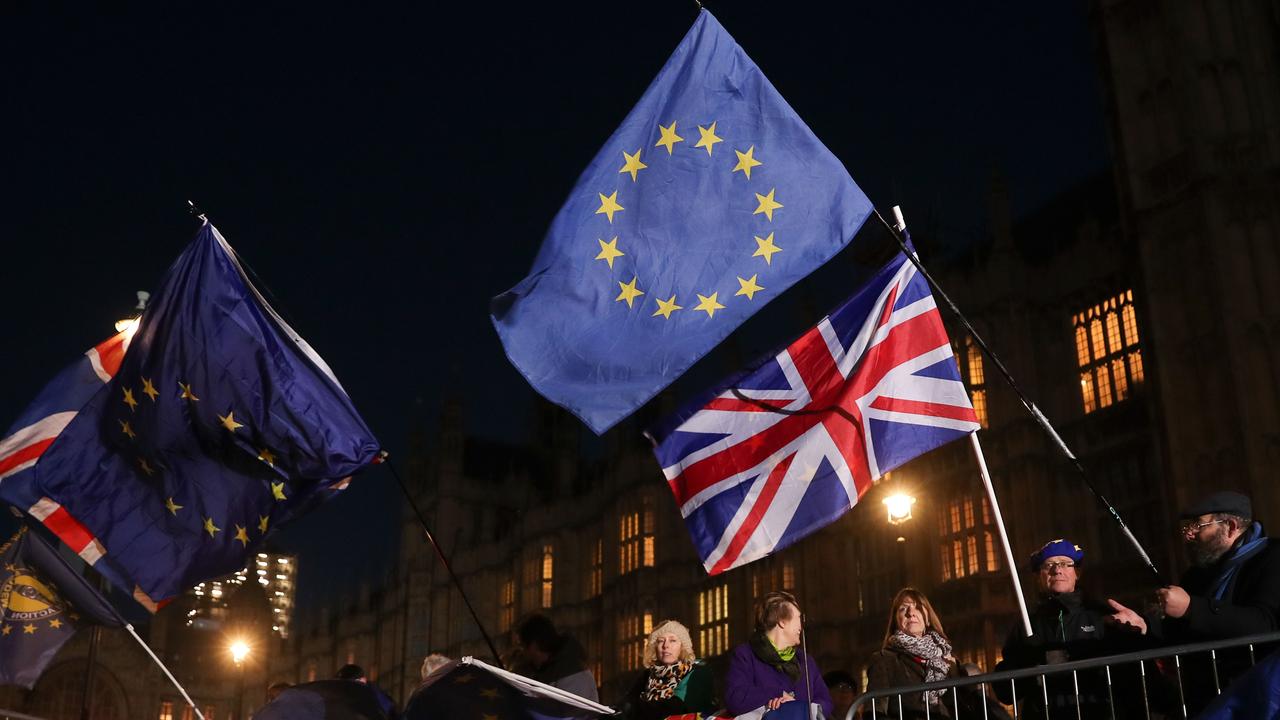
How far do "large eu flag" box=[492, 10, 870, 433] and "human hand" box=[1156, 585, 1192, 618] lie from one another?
2835 mm

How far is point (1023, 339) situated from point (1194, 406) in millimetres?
6204

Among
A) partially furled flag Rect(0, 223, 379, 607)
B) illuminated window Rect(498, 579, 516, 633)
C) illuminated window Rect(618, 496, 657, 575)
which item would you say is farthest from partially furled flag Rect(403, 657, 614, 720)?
illuminated window Rect(498, 579, 516, 633)

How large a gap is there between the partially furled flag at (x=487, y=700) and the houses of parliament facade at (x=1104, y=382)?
887 cm

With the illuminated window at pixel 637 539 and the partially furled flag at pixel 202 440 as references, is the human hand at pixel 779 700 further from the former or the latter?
the illuminated window at pixel 637 539

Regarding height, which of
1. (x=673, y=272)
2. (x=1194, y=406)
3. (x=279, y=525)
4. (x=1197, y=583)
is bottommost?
(x=1197, y=583)

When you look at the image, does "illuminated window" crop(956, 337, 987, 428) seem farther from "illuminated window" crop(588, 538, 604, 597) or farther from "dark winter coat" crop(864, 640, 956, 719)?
"dark winter coat" crop(864, 640, 956, 719)

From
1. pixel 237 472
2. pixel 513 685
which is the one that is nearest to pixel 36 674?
pixel 237 472

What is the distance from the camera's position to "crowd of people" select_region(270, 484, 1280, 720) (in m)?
5.70

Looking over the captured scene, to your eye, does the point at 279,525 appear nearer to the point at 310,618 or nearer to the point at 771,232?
the point at 771,232

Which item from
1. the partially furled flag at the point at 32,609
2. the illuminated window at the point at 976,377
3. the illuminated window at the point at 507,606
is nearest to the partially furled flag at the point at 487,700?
the partially furled flag at the point at 32,609

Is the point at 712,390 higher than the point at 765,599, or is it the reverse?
the point at 712,390

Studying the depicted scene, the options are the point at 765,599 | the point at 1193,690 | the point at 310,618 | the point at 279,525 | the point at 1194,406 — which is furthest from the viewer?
the point at 310,618

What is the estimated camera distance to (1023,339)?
2667 cm

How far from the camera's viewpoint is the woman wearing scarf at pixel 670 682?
7.26 metres
